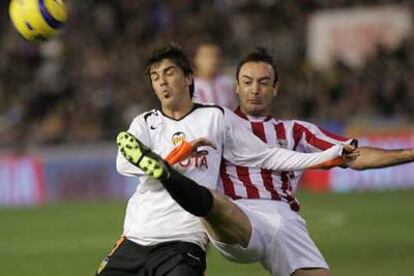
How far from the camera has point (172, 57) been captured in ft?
22.7

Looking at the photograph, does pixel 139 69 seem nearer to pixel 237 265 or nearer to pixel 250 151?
pixel 237 265

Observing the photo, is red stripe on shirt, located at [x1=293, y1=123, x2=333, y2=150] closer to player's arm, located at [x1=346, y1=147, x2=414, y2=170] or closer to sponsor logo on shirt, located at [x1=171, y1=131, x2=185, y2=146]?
player's arm, located at [x1=346, y1=147, x2=414, y2=170]

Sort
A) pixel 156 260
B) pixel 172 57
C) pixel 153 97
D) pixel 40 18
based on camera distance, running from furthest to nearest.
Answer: pixel 153 97 → pixel 40 18 → pixel 172 57 → pixel 156 260

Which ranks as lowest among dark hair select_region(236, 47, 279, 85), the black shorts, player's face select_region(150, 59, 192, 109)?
the black shorts

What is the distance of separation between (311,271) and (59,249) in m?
6.99

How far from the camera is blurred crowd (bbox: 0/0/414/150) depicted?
20.1 meters

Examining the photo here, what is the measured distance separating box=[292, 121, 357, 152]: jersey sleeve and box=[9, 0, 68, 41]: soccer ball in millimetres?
1861

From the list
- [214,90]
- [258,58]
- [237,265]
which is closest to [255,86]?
[258,58]

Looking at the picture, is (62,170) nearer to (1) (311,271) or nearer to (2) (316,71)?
(2) (316,71)

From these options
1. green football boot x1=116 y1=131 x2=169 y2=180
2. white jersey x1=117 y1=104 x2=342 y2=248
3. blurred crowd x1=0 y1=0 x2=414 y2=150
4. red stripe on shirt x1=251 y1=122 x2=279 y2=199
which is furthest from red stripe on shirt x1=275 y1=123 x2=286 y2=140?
blurred crowd x1=0 y1=0 x2=414 y2=150

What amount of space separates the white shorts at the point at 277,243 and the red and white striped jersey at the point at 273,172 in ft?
0.38

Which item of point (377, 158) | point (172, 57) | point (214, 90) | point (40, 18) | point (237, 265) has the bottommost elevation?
point (237, 265)

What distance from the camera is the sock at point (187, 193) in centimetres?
629

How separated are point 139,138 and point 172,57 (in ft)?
1.74
